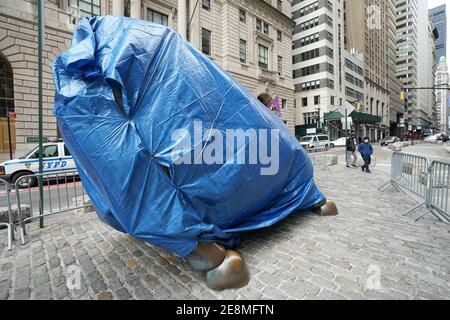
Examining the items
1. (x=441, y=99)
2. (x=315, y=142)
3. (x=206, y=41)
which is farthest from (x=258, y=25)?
(x=441, y=99)

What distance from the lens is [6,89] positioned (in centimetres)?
1412

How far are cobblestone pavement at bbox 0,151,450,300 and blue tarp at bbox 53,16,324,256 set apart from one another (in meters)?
0.72

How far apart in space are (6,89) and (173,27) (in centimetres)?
1403

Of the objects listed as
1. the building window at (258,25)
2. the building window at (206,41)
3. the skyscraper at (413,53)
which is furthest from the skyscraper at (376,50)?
the building window at (206,41)

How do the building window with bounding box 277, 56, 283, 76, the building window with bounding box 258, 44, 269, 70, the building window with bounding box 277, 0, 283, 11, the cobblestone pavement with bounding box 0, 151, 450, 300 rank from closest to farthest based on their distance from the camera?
1. the cobblestone pavement with bounding box 0, 151, 450, 300
2. the building window with bounding box 258, 44, 269, 70
3. the building window with bounding box 277, 56, 283, 76
4. the building window with bounding box 277, 0, 283, 11

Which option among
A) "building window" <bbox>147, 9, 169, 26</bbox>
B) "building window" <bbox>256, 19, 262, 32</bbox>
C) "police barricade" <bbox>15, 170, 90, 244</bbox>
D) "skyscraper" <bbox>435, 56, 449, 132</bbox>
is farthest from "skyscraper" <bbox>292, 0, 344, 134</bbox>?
"skyscraper" <bbox>435, 56, 449, 132</bbox>

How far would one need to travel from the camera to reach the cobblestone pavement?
2.40m

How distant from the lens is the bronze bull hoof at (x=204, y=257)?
2.49m

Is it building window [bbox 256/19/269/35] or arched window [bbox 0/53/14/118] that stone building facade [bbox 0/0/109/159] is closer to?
arched window [bbox 0/53/14/118]

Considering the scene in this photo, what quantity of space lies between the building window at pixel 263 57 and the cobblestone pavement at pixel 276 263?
94.9 ft

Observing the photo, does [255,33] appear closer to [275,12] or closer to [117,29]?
[275,12]

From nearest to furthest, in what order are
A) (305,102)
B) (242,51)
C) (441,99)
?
(242,51), (305,102), (441,99)

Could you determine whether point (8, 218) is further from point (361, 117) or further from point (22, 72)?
point (361, 117)
